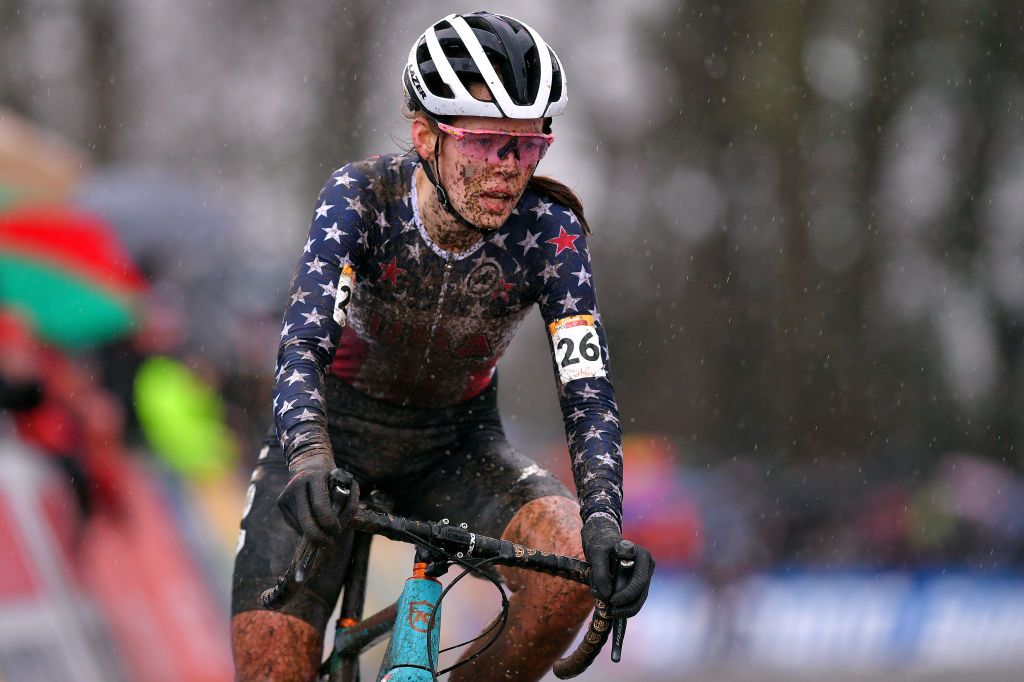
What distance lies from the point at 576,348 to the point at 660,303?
2475cm

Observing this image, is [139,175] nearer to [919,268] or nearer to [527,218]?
[527,218]

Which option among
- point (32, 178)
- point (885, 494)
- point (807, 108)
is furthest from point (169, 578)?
point (807, 108)

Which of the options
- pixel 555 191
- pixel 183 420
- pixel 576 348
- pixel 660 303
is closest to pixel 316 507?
pixel 576 348

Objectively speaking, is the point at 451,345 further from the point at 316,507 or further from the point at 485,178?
the point at 316,507

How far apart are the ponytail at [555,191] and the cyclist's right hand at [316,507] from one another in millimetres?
1391

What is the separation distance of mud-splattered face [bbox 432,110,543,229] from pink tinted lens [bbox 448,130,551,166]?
15mm

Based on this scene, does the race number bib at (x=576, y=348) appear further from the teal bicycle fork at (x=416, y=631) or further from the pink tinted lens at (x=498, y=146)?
the teal bicycle fork at (x=416, y=631)

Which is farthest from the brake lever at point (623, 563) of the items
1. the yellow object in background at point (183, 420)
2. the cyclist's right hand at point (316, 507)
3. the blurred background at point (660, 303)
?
the yellow object in background at point (183, 420)

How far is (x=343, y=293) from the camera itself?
4.03 metres

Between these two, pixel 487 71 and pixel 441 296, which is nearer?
pixel 487 71

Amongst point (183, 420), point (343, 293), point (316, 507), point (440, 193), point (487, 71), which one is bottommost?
point (316, 507)

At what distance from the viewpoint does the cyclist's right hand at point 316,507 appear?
10.9 ft

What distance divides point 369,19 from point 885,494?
10268 millimetres

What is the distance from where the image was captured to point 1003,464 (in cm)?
1894
